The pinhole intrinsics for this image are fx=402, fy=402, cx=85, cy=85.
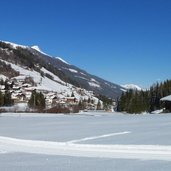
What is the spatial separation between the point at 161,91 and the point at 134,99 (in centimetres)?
824

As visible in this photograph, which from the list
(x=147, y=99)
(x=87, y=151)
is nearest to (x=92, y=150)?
(x=87, y=151)

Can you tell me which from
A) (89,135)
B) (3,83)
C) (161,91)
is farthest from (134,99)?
(89,135)

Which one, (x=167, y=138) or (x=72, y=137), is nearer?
(x=167, y=138)

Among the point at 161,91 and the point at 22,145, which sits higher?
the point at 161,91

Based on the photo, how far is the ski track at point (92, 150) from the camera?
29.5ft

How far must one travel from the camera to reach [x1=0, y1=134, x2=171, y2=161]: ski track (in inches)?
354

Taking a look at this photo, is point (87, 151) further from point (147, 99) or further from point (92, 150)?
point (147, 99)

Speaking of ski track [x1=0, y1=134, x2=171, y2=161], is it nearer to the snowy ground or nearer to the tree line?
the snowy ground

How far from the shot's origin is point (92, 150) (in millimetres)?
9758

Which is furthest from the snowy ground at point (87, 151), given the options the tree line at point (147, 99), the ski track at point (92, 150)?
the tree line at point (147, 99)

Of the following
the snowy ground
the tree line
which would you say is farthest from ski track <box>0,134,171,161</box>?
the tree line

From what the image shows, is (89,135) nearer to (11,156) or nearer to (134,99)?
(11,156)

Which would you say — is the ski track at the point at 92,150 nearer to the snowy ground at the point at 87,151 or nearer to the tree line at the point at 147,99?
the snowy ground at the point at 87,151

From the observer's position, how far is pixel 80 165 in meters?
7.92
